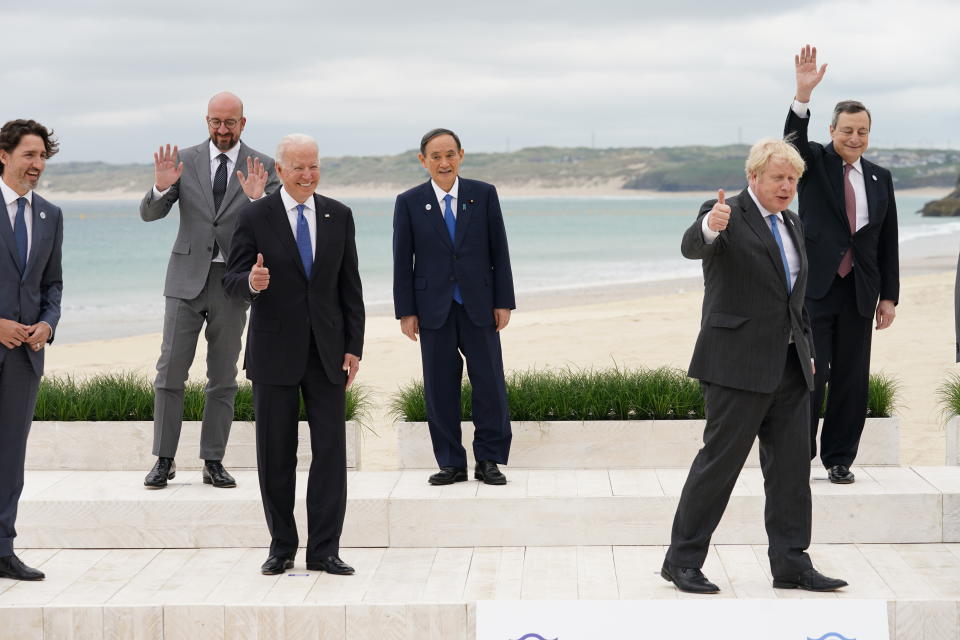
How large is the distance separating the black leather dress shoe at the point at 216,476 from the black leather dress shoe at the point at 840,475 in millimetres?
2599

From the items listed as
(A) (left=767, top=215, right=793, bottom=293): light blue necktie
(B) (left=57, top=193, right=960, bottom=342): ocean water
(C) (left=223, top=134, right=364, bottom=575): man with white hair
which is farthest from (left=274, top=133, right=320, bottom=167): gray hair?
(B) (left=57, top=193, right=960, bottom=342): ocean water

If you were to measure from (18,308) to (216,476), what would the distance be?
4.05ft

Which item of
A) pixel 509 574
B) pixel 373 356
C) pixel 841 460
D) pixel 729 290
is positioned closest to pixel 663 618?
pixel 509 574

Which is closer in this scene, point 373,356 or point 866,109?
point 866,109

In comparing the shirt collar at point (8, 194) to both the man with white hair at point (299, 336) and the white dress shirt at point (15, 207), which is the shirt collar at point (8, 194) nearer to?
the white dress shirt at point (15, 207)

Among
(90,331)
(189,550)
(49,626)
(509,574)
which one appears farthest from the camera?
(90,331)

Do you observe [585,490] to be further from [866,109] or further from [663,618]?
[866,109]

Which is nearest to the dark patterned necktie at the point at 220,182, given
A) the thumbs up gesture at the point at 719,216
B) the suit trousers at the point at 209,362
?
the suit trousers at the point at 209,362

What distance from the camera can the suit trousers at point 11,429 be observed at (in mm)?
4648

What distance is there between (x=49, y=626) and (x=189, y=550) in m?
0.95

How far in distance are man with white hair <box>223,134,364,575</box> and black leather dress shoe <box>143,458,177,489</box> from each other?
90cm

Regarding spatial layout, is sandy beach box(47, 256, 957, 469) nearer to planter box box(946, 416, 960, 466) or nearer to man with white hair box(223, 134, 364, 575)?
planter box box(946, 416, 960, 466)

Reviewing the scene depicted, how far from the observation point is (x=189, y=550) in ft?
16.9

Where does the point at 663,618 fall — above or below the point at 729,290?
below
